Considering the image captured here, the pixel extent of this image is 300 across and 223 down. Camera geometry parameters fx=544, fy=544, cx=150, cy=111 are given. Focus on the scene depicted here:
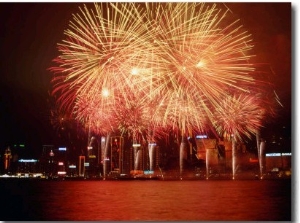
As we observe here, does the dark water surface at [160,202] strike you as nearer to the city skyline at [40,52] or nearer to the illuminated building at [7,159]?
the illuminated building at [7,159]

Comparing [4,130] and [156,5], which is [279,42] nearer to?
[156,5]

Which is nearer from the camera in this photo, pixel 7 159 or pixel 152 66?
pixel 152 66

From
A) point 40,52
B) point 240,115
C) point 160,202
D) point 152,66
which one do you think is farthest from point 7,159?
point 240,115

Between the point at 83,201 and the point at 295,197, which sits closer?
the point at 295,197

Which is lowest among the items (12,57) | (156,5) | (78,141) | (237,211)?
(237,211)

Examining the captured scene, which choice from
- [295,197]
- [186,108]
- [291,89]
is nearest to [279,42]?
[291,89]

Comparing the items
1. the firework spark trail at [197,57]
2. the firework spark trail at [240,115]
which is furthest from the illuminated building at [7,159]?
the firework spark trail at [240,115]

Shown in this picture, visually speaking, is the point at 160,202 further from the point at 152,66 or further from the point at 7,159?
the point at 7,159
